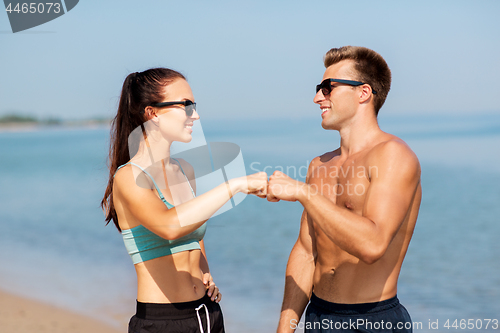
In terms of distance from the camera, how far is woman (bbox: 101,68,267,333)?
2.47 metres

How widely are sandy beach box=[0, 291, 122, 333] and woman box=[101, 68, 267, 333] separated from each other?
11.9 feet

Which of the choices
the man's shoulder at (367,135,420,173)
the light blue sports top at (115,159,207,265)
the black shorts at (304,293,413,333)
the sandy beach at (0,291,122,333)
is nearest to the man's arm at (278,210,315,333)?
the black shorts at (304,293,413,333)

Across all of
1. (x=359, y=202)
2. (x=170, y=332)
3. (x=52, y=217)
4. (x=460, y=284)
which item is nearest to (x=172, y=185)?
(x=170, y=332)

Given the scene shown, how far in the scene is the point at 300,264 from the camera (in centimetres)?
304

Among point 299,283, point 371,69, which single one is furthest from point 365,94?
point 299,283

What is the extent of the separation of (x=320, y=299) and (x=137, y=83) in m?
1.73

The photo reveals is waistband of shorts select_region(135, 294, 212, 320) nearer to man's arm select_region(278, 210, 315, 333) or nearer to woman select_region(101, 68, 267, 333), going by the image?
woman select_region(101, 68, 267, 333)

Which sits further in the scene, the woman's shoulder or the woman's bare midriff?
the woman's shoulder

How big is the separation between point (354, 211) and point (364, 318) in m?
0.61

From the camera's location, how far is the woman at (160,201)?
8.10 ft

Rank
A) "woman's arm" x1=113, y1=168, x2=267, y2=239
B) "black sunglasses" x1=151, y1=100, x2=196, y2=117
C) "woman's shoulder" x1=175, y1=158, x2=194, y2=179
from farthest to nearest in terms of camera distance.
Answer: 1. "woman's shoulder" x1=175, y1=158, x2=194, y2=179
2. "black sunglasses" x1=151, y1=100, x2=196, y2=117
3. "woman's arm" x1=113, y1=168, x2=267, y2=239

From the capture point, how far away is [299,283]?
301 cm

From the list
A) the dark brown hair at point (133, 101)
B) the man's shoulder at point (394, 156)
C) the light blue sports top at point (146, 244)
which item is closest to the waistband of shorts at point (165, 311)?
the light blue sports top at point (146, 244)

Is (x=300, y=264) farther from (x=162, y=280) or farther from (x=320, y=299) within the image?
(x=162, y=280)
